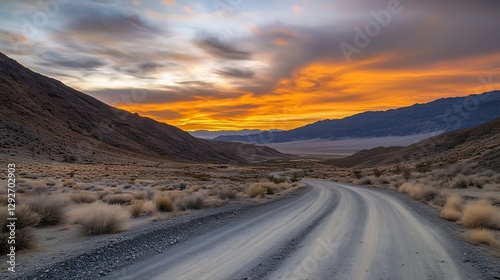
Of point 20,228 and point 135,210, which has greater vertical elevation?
point 20,228

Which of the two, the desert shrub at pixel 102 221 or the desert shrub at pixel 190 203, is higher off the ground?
the desert shrub at pixel 102 221

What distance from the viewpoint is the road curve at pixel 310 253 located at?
20.5ft

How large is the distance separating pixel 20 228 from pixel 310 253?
767 centimetres

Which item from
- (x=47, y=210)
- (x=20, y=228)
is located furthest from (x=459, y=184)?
(x=20, y=228)

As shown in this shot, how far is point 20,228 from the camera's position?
829 cm

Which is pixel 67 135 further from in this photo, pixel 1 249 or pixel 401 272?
pixel 401 272

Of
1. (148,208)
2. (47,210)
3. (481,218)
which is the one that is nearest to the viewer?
(47,210)

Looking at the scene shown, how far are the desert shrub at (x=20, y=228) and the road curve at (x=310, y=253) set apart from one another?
2870 mm

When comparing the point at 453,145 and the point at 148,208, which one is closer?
the point at 148,208

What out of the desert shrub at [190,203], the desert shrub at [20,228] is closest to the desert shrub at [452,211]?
the desert shrub at [190,203]

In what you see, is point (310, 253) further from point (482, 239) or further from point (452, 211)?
point (452, 211)

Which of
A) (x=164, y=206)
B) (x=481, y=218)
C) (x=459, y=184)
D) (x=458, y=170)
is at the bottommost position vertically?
(x=164, y=206)

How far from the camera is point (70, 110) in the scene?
111 metres

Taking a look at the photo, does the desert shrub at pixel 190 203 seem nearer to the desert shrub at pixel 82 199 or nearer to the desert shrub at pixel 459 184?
the desert shrub at pixel 82 199
